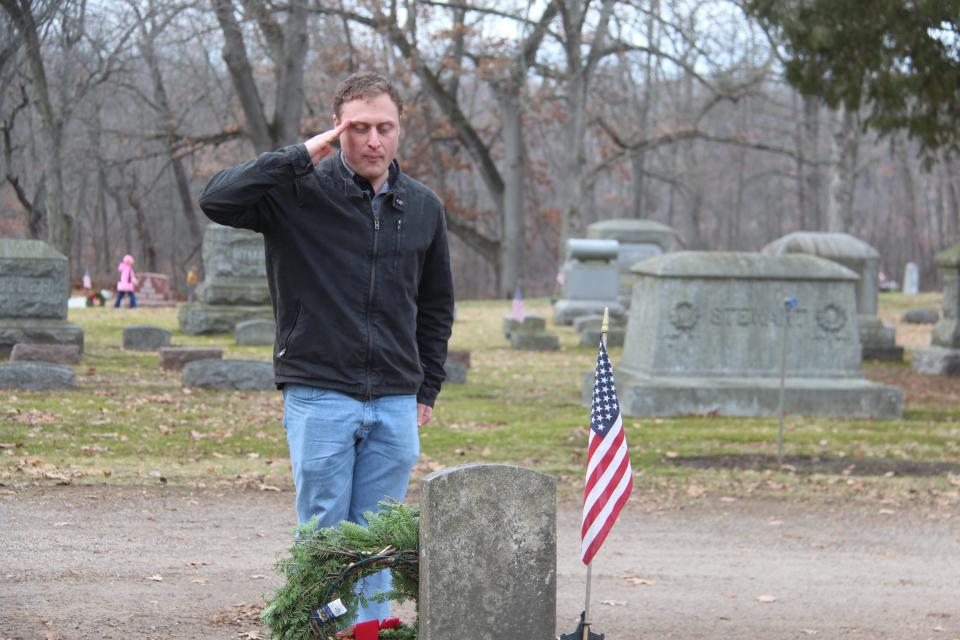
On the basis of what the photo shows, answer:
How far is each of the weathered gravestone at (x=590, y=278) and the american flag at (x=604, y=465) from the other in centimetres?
2173

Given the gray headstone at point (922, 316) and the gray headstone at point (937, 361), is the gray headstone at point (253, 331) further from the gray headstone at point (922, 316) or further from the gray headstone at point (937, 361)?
the gray headstone at point (922, 316)

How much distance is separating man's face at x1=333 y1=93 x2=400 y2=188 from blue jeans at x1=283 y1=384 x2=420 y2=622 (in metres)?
0.76

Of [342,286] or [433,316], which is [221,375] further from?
[342,286]

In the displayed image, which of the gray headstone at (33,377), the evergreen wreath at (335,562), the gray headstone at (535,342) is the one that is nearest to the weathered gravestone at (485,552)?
the evergreen wreath at (335,562)

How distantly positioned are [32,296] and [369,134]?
13.3 meters

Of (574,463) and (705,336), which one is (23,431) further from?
(705,336)

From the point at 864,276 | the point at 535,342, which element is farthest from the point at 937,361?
the point at 535,342

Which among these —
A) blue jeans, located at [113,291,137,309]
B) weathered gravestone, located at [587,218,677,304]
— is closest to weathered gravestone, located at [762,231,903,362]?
weathered gravestone, located at [587,218,677,304]

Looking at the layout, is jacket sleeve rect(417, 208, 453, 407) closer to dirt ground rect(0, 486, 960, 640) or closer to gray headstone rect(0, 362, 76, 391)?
dirt ground rect(0, 486, 960, 640)

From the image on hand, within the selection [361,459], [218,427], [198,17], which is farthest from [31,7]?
[361,459]

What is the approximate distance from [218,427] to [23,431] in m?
1.64

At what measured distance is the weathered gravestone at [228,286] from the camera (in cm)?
2142

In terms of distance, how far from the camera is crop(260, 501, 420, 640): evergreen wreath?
167 inches

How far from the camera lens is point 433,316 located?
4707 millimetres
